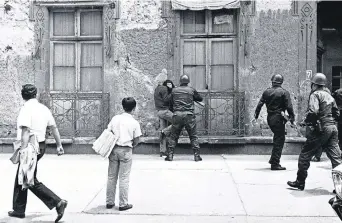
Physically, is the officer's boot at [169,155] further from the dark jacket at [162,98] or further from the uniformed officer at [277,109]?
the uniformed officer at [277,109]

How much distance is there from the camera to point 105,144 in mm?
6484

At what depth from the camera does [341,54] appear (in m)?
14.8

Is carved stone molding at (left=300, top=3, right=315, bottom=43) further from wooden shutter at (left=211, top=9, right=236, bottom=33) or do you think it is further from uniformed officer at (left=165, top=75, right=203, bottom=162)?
uniformed officer at (left=165, top=75, right=203, bottom=162)

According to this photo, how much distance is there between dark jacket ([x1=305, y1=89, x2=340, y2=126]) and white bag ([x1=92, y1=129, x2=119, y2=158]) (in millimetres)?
3024

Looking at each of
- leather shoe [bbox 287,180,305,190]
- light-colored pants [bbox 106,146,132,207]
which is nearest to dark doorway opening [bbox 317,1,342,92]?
leather shoe [bbox 287,180,305,190]

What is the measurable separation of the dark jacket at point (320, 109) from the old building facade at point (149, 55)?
4.06 m

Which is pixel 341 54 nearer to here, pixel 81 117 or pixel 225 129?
pixel 225 129

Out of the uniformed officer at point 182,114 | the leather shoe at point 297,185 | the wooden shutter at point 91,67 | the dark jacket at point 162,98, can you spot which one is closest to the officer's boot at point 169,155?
the uniformed officer at point 182,114

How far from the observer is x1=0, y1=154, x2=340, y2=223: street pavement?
6465mm

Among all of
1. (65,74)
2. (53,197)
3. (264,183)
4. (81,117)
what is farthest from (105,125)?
(53,197)

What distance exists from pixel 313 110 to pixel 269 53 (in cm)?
442

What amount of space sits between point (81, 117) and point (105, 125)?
0.64 meters

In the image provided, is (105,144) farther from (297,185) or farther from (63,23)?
(63,23)

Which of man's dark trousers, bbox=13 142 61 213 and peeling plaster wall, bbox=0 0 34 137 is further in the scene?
peeling plaster wall, bbox=0 0 34 137
